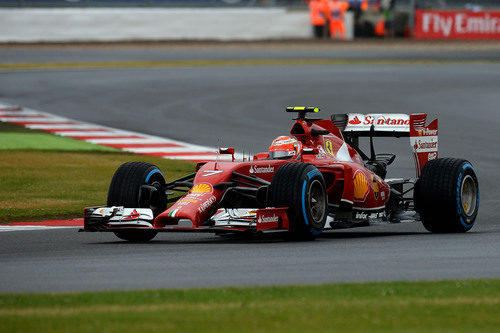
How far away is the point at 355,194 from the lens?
11695 millimetres

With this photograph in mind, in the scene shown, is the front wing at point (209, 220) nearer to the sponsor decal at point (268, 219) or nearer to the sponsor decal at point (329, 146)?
the sponsor decal at point (268, 219)

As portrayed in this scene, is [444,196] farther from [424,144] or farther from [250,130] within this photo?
[250,130]

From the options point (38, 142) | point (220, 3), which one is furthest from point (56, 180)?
point (220, 3)

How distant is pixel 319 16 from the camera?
4753 centimetres

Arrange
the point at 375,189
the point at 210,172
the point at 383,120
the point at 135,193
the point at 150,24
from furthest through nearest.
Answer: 1. the point at 150,24
2. the point at 383,120
3. the point at 375,189
4. the point at 135,193
5. the point at 210,172

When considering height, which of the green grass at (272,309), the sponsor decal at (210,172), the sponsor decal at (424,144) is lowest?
the green grass at (272,309)

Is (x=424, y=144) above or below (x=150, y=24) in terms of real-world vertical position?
below

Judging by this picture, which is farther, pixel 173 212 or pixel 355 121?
pixel 355 121

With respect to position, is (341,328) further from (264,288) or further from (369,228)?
(369,228)

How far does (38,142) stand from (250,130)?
463cm

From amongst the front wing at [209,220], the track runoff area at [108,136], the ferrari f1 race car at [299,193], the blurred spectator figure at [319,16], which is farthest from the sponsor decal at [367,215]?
the blurred spectator figure at [319,16]

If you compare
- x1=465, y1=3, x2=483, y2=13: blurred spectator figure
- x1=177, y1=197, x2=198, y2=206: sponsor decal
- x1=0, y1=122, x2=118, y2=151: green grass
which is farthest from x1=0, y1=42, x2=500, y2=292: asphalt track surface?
x1=465, y1=3, x2=483, y2=13: blurred spectator figure

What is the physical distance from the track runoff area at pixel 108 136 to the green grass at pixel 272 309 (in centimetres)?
1012

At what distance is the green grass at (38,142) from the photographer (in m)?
19.9
